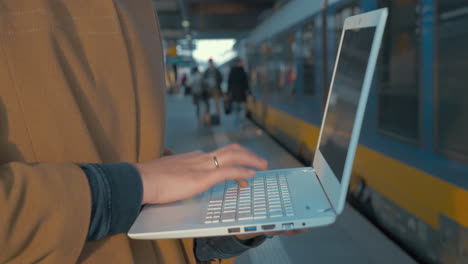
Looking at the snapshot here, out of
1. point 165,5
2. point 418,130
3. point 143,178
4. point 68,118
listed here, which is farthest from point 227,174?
point 165,5

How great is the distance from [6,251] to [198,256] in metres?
0.51

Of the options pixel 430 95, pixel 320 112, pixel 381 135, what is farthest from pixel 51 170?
pixel 320 112

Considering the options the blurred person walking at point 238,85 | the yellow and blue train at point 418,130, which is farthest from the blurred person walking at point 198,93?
the yellow and blue train at point 418,130

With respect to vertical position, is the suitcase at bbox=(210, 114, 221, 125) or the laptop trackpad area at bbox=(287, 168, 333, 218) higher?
the laptop trackpad area at bbox=(287, 168, 333, 218)

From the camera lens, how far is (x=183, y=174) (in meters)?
0.93

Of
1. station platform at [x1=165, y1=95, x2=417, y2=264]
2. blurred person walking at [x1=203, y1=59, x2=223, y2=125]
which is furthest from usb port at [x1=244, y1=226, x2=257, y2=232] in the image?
blurred person walking at [x1=203, y1=59, x2=223, y2=125]

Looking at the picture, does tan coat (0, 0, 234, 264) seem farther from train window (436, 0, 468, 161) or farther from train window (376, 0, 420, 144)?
train window (376, 0, 420, 144)

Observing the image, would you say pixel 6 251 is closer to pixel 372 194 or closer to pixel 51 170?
pixel 51 170

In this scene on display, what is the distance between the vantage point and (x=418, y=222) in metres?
3.44

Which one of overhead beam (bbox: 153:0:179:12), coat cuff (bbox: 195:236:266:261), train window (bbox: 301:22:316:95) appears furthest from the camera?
overhead beam (bbox: 153:0:179:12)

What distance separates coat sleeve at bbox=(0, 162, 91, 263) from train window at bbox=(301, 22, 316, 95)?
20.0ft

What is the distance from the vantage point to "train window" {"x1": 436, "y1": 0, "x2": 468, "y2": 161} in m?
2.89

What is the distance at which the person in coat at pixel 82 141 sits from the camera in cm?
73

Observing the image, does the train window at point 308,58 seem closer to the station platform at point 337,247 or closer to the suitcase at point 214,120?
the station platform at point 337,247
